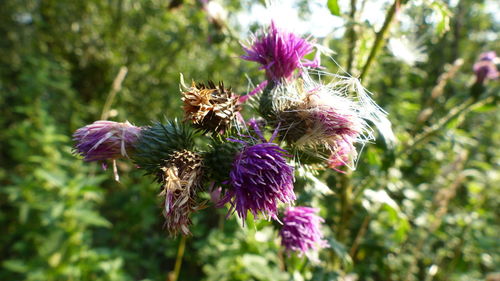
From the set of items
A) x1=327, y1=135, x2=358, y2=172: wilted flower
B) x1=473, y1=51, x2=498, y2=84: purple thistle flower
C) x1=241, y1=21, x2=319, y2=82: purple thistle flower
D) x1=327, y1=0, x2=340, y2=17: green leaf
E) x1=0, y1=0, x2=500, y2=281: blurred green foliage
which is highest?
x1=327, y1=0, x2=340, y2=17: green leaf

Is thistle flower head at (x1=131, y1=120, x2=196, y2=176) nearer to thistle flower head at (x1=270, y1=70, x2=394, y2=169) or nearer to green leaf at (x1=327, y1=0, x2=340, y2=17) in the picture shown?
thistle flower head at (x1=270, y1=70, x2=394, y2=169)

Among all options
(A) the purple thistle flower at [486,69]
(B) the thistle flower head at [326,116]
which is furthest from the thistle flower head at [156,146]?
(A) the purple thistle flower at [486,69]

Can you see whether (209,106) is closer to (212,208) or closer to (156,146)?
(156,146)

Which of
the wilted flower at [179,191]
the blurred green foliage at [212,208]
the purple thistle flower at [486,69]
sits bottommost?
the blurred green foliage at [212,208]

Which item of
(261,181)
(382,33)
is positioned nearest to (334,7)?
(382,33)

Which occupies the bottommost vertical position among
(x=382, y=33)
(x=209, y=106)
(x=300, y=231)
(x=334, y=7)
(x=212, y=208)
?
(x=212, y=208)

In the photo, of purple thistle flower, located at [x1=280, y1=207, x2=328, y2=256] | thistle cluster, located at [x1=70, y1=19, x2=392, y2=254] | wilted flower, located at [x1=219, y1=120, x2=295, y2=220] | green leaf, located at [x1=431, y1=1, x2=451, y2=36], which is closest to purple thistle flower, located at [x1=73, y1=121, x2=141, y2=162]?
thistle cluster, located at [x1=70, y1=19, x2=392, y2=254]

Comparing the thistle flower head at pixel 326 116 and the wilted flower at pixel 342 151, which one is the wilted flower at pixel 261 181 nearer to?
the thistle flower head at pixel 326 116
